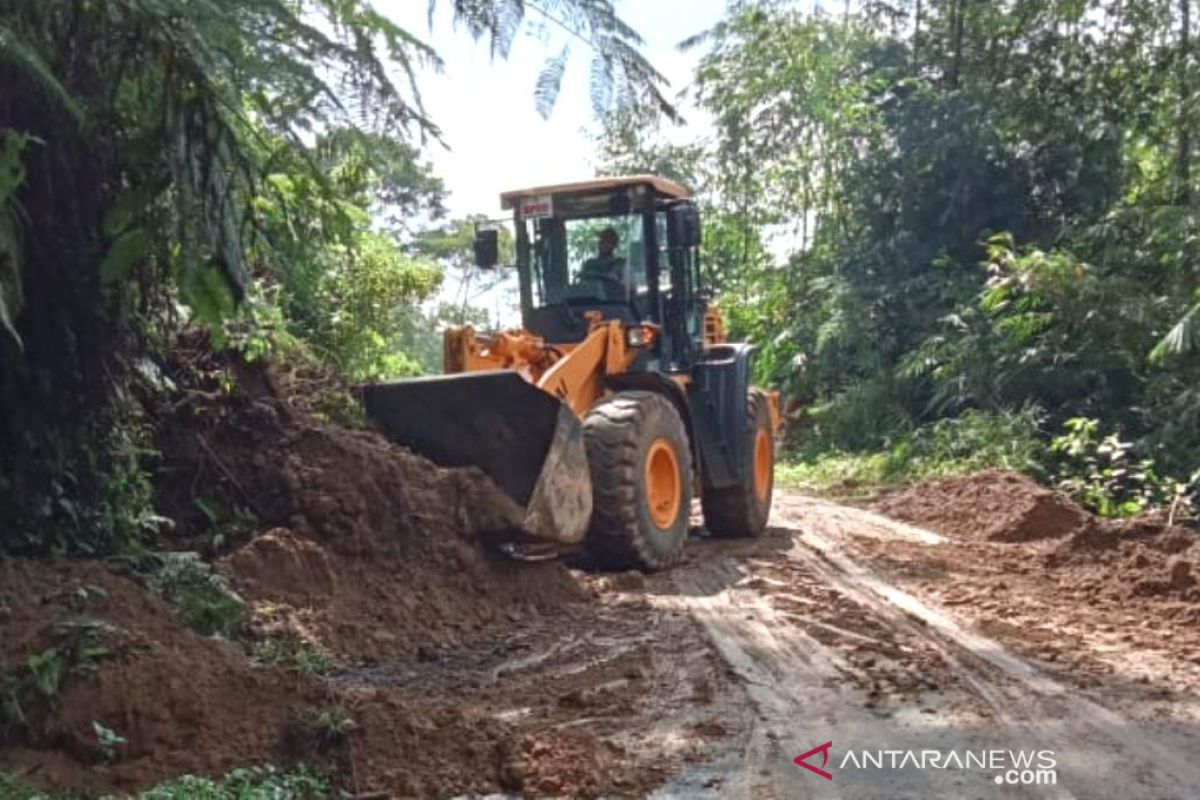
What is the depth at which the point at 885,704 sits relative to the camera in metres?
5.61

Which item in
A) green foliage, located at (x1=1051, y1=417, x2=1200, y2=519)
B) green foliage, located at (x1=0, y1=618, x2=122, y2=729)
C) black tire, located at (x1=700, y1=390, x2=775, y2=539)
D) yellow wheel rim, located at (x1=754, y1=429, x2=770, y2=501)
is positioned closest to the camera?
green foliage, located at (x1=0, y1=618, x2=122, y2=729)

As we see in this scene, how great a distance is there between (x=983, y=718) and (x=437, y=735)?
2197 millimetres

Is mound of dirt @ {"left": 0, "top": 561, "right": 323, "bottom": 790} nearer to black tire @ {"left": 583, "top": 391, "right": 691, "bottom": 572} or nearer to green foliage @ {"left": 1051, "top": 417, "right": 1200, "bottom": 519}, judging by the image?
black tire @ {"left": 583, "top": 391, "right": 691, "bottom": 572}

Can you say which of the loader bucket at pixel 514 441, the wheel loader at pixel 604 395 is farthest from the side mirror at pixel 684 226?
the loader bucket at pixel 514 441

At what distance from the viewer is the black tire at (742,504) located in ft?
38.6

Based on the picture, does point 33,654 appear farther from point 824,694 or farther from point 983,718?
point 983,718

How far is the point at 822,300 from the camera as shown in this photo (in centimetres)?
2523

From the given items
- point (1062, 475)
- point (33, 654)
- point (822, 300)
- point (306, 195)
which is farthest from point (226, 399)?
point (822, 300)

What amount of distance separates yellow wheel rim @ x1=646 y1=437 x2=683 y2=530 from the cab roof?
227 centimetres

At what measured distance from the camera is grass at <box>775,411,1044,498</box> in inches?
646

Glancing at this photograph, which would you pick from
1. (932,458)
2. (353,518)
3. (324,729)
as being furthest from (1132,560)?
(932,458)

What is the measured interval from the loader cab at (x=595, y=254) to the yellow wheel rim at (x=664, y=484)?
4.15 ft

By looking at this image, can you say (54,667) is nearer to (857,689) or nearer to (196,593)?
(196,593)

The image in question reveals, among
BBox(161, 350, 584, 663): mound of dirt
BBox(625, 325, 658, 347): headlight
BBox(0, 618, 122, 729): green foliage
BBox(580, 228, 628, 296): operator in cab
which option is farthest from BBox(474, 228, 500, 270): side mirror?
BBox(0, 618, 122, 729): green foliage
